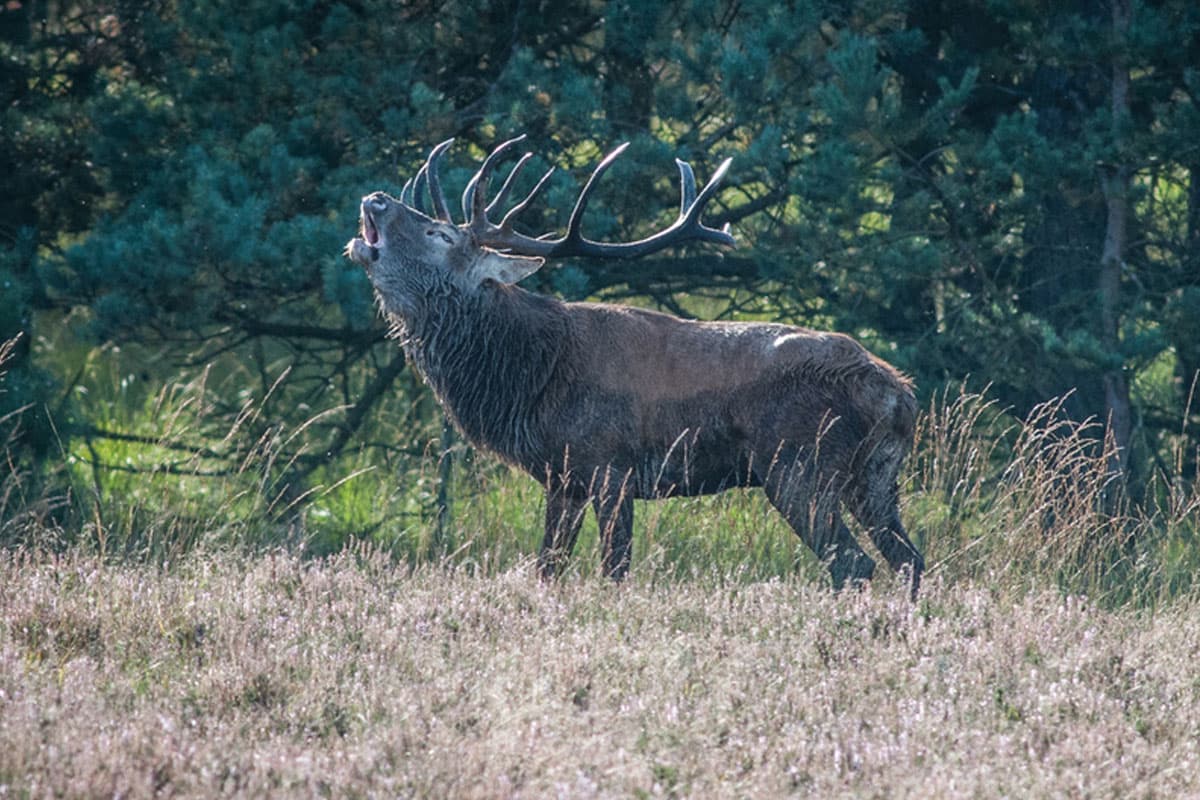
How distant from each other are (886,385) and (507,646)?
264 centimetres

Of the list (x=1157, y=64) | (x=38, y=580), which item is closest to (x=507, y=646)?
(x=38, y=580)

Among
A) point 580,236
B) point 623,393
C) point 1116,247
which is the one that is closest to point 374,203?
point 580,236

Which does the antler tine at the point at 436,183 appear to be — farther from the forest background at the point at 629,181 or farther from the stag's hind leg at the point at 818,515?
the stag's hind leg at the point at 818,515

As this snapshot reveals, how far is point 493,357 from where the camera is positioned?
783cm

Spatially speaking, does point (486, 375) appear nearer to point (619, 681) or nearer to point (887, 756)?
point (619, 681)

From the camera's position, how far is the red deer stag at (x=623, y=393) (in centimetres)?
733

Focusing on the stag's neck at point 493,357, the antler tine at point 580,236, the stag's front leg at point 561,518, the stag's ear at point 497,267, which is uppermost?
the antler tine at point 580,236

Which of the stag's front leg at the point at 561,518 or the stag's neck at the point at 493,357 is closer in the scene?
the stag's front leg at the point at 561,518

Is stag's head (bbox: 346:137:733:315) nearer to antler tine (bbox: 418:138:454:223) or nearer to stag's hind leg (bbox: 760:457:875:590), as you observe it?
antler tine (bbox: 418:138:454:223)

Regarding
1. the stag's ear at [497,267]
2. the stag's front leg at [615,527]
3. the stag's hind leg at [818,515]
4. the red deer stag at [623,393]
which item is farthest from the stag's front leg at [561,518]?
the stag's ear at [497,267]

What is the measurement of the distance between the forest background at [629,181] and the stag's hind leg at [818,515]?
1.52 metres

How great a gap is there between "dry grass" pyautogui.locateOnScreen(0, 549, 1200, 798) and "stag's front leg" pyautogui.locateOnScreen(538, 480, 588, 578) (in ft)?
2.70

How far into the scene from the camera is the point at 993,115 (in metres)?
10.5

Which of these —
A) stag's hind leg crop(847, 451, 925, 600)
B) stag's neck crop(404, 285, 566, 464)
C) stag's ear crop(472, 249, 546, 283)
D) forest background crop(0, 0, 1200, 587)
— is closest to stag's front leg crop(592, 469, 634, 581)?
stag's neck crop(404, 285, 566, 464)
